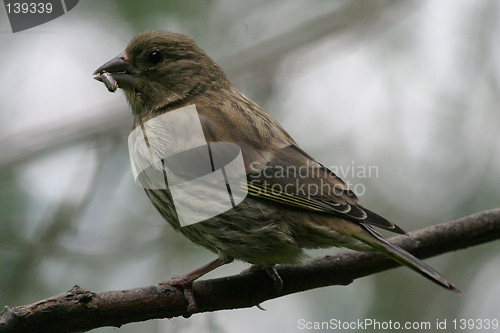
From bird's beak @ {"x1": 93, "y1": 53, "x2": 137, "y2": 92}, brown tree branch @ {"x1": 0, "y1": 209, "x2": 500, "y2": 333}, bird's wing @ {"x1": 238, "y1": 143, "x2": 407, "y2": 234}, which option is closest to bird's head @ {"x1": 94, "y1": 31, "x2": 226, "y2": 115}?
bird's beak @ {"x1": 93, "y1": 53, "x2": 137, "y2": 92}

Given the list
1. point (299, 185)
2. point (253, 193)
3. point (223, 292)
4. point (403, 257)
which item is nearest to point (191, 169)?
point (253, 193)

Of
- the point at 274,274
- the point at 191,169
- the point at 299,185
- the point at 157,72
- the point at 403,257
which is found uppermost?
the point at 157,72

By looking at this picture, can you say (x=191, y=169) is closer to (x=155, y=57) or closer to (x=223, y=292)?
(x=223, y=292)

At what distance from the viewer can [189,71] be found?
4449 millimetres

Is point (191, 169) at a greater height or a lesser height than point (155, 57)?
lesser

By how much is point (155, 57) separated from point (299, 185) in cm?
144

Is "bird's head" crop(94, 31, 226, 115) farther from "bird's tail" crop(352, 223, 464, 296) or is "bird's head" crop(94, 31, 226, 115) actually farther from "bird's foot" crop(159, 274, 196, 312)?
"bird's tail" crop(352, 223, 464, 296)

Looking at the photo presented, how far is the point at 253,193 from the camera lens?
3.66 m

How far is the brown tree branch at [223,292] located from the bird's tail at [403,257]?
36cm

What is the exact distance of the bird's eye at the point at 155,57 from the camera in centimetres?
428

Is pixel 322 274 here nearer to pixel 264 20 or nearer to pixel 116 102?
pixel 116 102

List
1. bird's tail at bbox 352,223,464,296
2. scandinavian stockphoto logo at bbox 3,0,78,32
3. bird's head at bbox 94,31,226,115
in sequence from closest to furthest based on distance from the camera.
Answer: bird's tail at bbox 352,223,464,296 → scandinavian stockphoto logo at bbox 3,0,78,32 → bird's head at bbox 94,31,226,115

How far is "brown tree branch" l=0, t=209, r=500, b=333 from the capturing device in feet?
9.26

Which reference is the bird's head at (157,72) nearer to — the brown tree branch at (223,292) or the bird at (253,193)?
the bird at (253,193)
